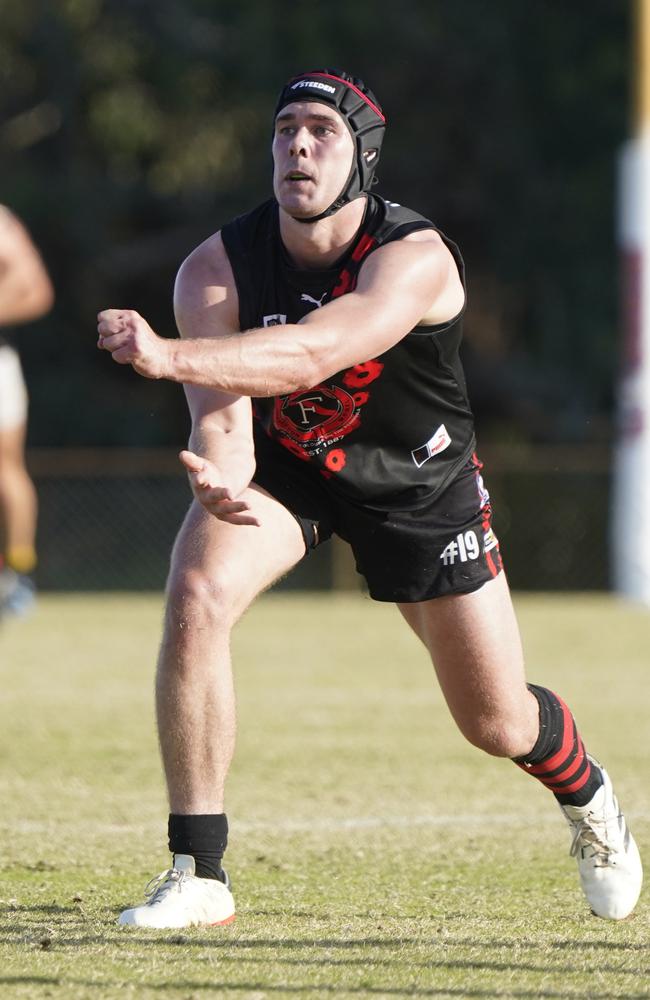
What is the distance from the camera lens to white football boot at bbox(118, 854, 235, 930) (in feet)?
14.5

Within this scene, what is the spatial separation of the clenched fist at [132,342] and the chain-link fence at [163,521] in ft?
54.4

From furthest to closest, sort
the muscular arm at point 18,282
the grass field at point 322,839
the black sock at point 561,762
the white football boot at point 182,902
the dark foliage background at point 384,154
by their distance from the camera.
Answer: the dark foliage background at point 384,154 → the muscular arm at point 18,282 → the black sock at point 561,762 → the white football boot at point 182,902 → the grass field at point 322,839

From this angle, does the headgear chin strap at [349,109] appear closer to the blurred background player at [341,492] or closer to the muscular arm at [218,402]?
the blurred background player at [341,492]

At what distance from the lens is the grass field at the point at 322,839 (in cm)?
397

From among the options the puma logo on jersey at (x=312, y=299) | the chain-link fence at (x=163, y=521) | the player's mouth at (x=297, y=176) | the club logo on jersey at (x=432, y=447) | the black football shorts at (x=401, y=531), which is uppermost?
the player's mouth at (x=297, y=176)

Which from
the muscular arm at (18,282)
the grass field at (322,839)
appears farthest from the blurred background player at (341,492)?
the muscular arm at (18,282)

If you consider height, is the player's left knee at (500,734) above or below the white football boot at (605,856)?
above

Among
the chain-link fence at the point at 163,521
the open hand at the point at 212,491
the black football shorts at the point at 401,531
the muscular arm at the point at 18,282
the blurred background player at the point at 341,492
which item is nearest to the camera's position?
the open hand at the point at 212,491

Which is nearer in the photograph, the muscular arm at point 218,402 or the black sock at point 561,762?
the muscular arm at point 218,402

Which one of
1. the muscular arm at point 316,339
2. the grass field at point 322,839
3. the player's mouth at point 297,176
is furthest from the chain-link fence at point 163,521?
the muscular arm at point 316,339

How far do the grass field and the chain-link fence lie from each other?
26.6 ft

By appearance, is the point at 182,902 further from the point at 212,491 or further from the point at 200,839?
the point at 212,491

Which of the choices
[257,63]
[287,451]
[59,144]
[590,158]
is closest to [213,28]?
[257,63]

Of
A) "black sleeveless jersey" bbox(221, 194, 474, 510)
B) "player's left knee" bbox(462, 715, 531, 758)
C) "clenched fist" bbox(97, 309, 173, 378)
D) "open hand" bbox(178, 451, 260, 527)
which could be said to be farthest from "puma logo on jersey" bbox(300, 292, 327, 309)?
"player's left knee" bbox(462, 715, 531, 758)
